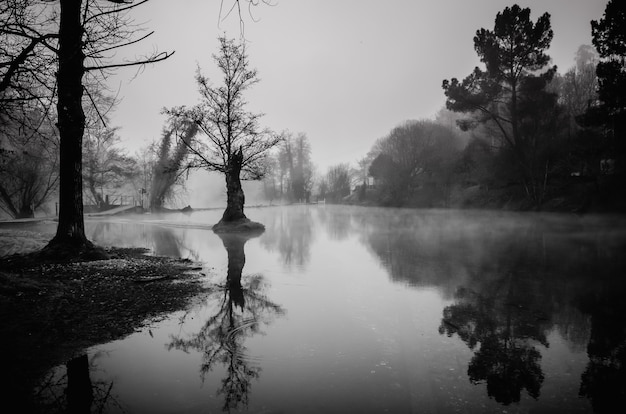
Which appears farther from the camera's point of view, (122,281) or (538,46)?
(538,46)

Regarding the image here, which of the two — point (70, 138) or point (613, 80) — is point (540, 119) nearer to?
point (613, 80)

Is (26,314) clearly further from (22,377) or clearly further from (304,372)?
(304,372)

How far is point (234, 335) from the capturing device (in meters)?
4.88

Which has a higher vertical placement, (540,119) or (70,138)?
(540,119)

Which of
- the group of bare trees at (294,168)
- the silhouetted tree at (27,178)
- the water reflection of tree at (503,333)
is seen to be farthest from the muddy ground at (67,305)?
the group of bare trees at (294,168)

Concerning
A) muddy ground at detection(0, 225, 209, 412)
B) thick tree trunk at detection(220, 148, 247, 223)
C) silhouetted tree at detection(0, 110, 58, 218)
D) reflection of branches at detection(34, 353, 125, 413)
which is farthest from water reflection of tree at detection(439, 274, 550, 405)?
silhouetted tree at detection(0, 110, 58, 218)

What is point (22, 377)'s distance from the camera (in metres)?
3.41

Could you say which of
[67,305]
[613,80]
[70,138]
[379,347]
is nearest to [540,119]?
[613,80]

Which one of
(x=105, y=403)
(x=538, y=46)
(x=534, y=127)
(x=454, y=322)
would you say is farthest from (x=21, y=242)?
(x=538, y=46)

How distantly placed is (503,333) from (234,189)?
57.6 feet

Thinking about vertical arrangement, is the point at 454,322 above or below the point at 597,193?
below

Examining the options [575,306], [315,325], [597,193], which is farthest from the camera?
[597,193]

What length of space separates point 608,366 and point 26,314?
7.32 metres

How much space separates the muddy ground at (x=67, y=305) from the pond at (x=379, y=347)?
285 mm
